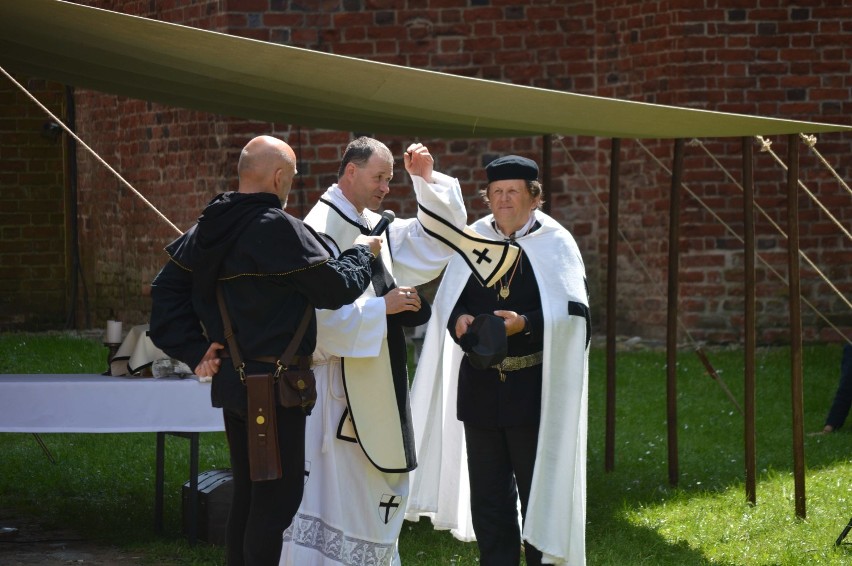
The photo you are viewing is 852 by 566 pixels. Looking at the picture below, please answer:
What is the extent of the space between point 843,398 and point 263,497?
5367mm

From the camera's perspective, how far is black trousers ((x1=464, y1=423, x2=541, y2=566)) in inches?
189

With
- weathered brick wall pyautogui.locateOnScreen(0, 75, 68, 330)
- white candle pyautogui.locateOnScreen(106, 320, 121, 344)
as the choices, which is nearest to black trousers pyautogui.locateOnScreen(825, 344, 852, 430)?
white candle pyautogui.locateOnScreen(106, 320, 121, 344)

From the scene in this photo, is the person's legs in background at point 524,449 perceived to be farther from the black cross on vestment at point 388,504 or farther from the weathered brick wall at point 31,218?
the weathered brick wall at point 31,218

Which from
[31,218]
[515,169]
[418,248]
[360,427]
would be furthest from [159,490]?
[31,218]

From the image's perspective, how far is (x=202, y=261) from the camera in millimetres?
3971

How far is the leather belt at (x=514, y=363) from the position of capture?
16.0 ft

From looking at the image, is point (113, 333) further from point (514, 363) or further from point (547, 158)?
point (547, 158)

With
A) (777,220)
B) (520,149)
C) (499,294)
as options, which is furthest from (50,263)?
(499,294)

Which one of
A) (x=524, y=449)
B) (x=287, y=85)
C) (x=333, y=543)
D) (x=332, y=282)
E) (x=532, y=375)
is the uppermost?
(x=287, y=85)

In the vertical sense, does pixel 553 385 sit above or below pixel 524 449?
above

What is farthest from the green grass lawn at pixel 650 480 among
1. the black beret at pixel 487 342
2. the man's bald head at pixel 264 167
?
the man's bald head at pixel 264 167

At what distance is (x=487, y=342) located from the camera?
4652 millimetres

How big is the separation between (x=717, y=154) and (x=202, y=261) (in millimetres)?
7159

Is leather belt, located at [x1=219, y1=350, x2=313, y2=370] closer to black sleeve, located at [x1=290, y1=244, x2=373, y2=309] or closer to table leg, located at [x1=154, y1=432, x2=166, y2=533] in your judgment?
black sleeve, located at [x1=290, y1=244, x2=373, y2=309]
